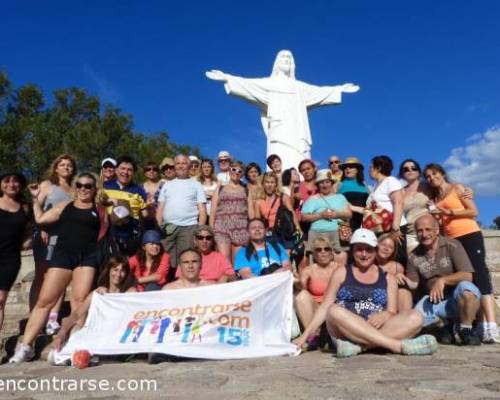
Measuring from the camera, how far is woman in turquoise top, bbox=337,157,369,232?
23.5 feet

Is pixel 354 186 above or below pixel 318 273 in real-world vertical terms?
above

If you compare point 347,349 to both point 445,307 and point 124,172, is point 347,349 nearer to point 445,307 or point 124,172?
point 445,307

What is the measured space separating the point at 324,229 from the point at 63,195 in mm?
3142

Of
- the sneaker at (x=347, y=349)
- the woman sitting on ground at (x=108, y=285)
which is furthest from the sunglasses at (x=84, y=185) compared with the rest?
the sneaker at (x=347, y=349)

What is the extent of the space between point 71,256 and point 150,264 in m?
0.94

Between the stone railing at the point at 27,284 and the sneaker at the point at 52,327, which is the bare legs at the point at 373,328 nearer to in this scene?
the sneaker at the point at 52,327

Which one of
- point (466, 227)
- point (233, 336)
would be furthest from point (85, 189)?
point (466, 227)

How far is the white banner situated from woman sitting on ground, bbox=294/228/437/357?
442mm

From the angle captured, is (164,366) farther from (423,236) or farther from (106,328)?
(423,236)

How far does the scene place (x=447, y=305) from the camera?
16.8 ft

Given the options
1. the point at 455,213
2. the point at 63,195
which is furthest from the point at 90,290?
the point at 455,213

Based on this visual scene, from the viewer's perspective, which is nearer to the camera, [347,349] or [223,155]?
[347,349]

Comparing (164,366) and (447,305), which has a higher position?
(447,305)

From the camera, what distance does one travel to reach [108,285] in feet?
18.4
